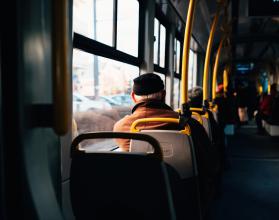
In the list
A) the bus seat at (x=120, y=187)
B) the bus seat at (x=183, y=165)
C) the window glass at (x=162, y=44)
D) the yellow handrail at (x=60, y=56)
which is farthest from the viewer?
the window glass at (x=162, y=44)

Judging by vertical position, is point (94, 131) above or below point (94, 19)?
below

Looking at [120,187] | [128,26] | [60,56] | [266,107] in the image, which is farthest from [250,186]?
[266,107]

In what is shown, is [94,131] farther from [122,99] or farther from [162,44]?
[162,44]

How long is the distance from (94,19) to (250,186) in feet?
8.62

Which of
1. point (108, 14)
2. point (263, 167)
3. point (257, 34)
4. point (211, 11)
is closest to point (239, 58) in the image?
point (257, 34)

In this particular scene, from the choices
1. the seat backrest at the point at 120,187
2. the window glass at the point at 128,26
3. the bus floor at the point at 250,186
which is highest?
the window glass at the point at 128,26

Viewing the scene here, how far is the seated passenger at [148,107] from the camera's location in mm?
2027

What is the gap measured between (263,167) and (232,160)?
22.5 inches

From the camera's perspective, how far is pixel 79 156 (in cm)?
134

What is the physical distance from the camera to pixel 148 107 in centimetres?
210

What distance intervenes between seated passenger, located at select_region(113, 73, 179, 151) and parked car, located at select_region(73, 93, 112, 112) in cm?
30

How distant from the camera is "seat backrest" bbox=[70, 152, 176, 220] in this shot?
125 centimetres

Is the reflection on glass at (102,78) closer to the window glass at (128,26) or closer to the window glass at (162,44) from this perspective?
the window glass at (128,26)

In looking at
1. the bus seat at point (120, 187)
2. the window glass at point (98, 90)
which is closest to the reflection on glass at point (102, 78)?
the window glass at point (98, 90)
